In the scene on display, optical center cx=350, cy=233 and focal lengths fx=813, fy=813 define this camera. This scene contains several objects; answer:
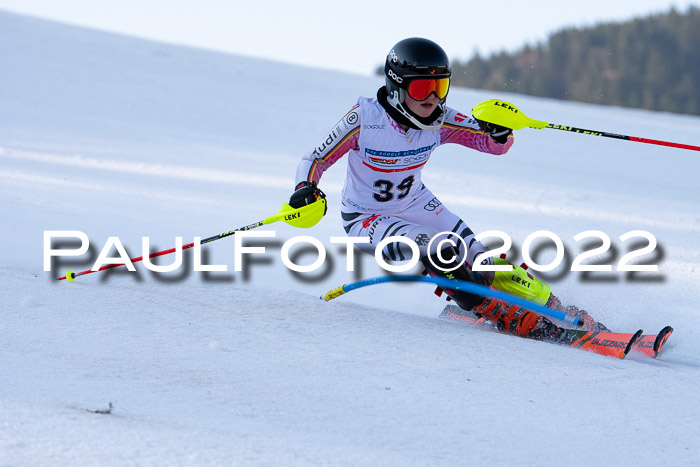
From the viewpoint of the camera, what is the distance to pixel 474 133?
4.20 metres

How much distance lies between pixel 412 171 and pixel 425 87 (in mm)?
479

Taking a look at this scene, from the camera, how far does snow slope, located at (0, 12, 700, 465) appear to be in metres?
2.30

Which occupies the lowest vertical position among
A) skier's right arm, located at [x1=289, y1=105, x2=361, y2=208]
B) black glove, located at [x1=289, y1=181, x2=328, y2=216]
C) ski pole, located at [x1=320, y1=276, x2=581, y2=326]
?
ski pole, located at [x1=320, y1=276, x2=581, y2=326]

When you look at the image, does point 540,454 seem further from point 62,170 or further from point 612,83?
point 612,83

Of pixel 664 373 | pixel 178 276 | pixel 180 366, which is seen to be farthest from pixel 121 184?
pixel 664 373

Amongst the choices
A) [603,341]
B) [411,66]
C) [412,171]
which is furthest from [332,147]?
[603,341]

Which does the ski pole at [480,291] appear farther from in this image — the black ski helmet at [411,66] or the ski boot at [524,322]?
the black ski helmet at [411,66]

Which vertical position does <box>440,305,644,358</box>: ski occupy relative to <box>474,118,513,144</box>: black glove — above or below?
below

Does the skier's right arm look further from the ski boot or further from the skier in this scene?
the ski boot

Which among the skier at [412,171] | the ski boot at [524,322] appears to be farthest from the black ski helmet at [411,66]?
the ski boot at [524,322]

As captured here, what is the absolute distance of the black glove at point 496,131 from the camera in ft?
13.4

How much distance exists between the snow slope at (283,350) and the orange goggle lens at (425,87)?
106 cm

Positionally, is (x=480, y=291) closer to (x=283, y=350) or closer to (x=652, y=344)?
(x=652, y=344)

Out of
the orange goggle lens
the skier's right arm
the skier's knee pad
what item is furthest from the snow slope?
the orange goggle lens
